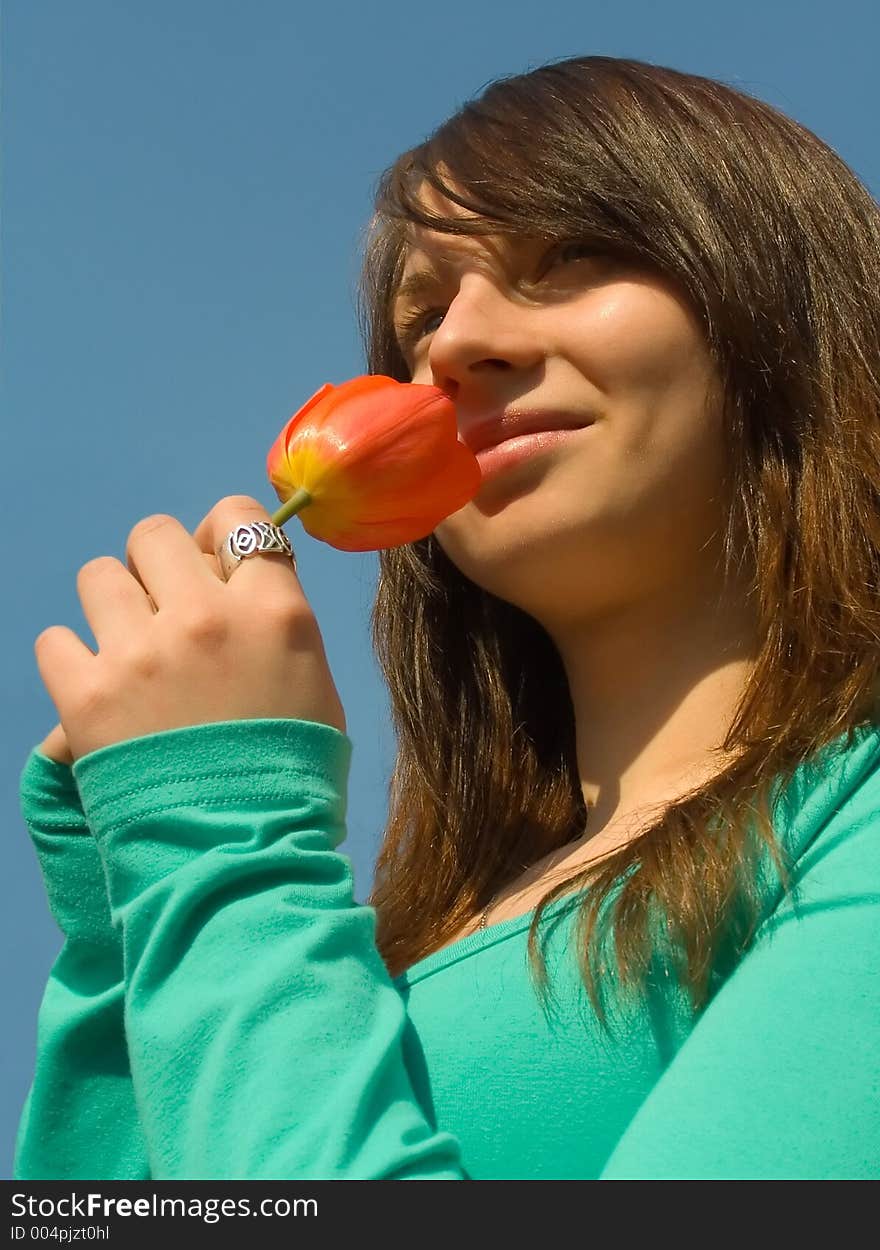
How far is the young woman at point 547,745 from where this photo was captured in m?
1.56

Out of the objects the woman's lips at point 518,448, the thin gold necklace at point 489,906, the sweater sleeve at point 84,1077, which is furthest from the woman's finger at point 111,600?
the thin gold necklace at point 489,906

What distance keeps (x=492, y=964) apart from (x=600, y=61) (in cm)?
151

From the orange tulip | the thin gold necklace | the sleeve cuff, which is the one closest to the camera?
the sleeve cuff

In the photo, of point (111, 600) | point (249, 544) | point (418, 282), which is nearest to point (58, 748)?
point (111, 600)

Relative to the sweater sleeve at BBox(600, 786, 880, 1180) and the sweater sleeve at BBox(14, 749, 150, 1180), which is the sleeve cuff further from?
the sweater sleeve at BBox(600, 786, 880, 1180)

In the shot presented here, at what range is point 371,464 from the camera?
2.08 m

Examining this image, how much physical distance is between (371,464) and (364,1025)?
80 cm

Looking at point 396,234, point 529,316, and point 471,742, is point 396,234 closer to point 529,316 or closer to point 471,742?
point 529,316

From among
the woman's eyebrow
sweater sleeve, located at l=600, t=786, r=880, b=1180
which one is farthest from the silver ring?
sweater sleeve, located at l=600, t=786, r=880, b=1180

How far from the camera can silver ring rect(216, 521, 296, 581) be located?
1929mm

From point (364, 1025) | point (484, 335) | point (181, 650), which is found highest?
point (484, 335)

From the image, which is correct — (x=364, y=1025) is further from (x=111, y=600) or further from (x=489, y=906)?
(x=489, y=906)

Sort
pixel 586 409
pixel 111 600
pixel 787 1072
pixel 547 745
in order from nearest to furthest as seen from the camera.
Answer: pixel 787 1072 < pixel 111 600 < pixel 586 409 < pixel 547 745
